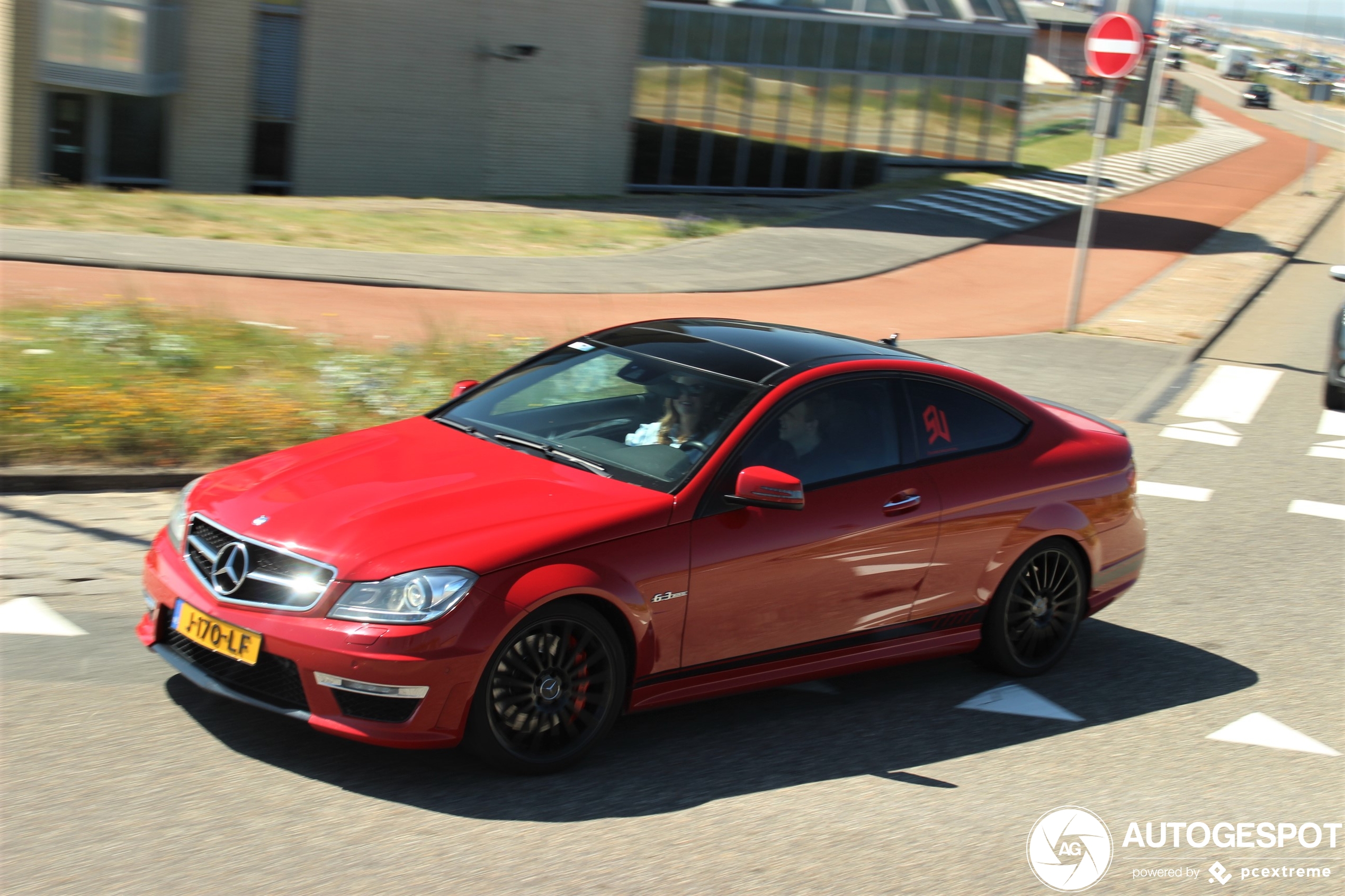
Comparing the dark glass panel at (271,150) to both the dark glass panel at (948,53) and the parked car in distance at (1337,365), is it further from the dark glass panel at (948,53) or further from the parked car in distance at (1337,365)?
the parked car in distance at (1337,365)

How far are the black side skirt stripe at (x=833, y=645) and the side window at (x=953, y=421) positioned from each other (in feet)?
2.45

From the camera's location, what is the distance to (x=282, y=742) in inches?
196

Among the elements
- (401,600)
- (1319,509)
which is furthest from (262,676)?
(1319,509)

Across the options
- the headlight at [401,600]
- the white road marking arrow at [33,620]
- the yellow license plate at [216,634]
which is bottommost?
the white road marking arrow at [33,620]

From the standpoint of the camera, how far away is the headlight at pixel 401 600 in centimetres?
454

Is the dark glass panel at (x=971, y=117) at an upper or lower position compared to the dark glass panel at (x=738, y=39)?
lower

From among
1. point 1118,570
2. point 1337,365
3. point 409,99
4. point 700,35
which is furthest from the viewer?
point 700,35

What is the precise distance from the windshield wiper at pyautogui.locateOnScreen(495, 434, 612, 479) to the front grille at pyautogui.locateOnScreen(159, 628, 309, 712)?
142 centimetres

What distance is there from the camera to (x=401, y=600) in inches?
179

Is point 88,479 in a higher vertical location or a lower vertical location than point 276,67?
lower

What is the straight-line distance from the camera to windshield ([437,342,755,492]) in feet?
17.9

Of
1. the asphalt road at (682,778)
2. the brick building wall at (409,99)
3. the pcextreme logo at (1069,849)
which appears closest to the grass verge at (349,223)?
the brick building wall at (409,99)

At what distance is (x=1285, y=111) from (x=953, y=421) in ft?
301

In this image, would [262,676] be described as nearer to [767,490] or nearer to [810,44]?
[767,490]
